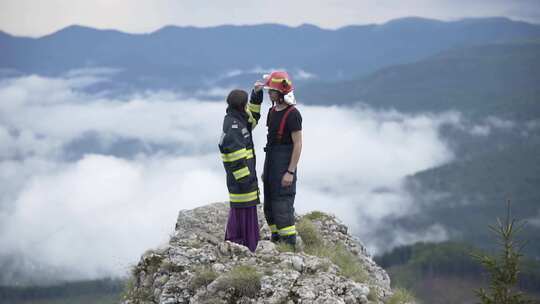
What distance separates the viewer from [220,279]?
27.9 ft

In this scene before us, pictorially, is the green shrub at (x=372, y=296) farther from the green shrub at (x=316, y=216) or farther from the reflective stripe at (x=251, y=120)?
the green shrub at (x=316, y=216)

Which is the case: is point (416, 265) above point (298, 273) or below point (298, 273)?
below

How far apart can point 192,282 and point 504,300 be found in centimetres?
468

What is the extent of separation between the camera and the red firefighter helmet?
1047cm

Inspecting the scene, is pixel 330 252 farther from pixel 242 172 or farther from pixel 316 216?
pixel 316 216

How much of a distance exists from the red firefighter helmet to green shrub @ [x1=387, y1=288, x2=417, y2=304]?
4153 millimetres

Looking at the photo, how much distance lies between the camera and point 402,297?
9.59 metres

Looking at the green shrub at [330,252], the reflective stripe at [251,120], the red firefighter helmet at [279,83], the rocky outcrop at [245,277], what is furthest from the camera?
the reflective stripe at [251,120]

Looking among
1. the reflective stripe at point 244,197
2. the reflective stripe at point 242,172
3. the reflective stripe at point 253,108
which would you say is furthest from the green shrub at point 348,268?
the reflective stripe at point 253,108

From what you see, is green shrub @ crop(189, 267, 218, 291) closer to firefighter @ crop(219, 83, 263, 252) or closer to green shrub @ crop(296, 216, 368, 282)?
firefighter @ crop(219, 83, 263, 252)

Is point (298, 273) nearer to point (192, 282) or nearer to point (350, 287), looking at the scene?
point (350, 287)

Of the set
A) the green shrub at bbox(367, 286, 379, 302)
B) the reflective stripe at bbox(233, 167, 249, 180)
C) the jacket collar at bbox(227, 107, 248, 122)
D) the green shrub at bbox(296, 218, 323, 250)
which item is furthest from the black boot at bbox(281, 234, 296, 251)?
the jacket collar at bbox(227, 107, 248, 122)

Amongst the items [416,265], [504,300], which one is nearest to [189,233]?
[504,300]

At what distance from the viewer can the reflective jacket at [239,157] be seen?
10336mm
